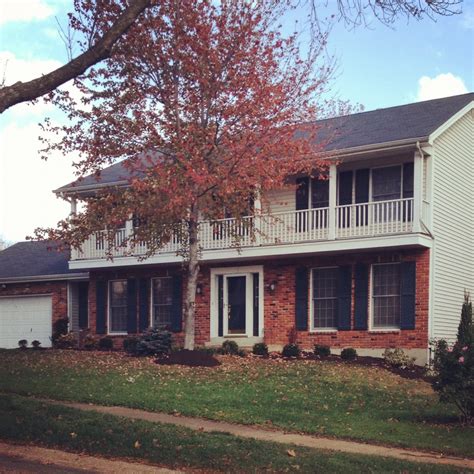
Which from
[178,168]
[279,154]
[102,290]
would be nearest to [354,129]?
[279,154]

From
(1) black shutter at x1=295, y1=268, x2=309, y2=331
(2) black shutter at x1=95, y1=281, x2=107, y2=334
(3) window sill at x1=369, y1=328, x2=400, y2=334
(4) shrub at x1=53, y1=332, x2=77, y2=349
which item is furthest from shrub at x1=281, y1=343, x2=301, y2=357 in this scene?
(4) shrub at x1=53, y1=332, x2=77, y2=349

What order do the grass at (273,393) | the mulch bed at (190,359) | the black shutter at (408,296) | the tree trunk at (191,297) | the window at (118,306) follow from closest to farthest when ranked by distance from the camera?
1. the grass at (273,393)
2. the mulch bed at (190,359)
3. the tree trunk at (191,297)
4. the black shutter at (408,296)
5. the window at (118,306)

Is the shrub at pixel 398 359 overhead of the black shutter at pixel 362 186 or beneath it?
beneath

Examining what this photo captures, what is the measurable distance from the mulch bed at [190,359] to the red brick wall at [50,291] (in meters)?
11.6

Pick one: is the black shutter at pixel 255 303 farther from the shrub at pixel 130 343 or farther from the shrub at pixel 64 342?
the shrub at pixel 64 342

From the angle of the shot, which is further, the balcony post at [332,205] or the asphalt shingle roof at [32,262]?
the asphalt shingle roof at [32,262]

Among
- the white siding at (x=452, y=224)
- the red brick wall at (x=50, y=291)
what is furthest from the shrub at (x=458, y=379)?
the red brick wall at (x=50, y=291)

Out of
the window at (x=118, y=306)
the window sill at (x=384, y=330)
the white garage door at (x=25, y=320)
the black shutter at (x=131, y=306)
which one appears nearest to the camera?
the window sill at (x=384, y=330)

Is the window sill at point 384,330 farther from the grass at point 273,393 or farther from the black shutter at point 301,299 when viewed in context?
the grass at point 273,393

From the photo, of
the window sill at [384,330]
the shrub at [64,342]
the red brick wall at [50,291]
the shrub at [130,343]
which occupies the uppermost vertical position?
the red brick wall at [50,291]

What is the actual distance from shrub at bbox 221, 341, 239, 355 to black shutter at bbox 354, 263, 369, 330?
337cm

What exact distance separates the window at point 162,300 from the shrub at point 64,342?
3.38 metres

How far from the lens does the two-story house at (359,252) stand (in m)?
20.7

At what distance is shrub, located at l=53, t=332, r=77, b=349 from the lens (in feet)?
88.5
